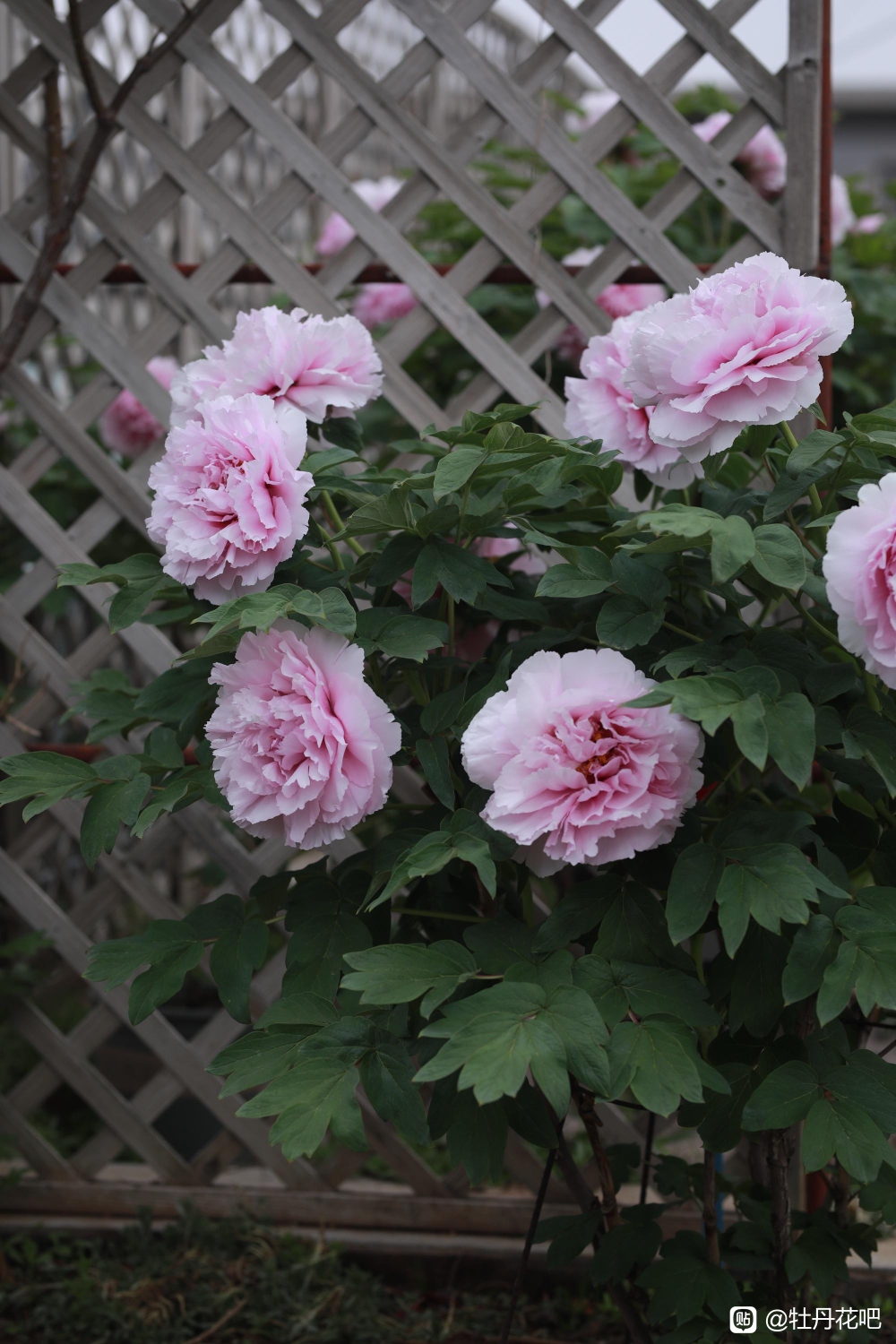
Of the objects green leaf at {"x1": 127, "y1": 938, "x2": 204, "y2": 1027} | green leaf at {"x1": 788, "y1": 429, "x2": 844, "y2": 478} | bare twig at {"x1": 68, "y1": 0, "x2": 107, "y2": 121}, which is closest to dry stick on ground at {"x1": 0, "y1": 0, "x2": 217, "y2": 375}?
bare twig at {"x1": 68, "y1": 0, "x2": 107, "y2": 121}

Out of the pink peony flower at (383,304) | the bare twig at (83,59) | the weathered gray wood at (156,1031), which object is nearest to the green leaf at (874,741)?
the weathered gray wood at (156,1031)

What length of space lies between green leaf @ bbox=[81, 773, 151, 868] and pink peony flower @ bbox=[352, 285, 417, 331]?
1.24 meters

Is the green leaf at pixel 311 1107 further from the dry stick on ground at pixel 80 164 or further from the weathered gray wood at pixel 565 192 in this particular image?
the dry stick on ground at pixel 80 164

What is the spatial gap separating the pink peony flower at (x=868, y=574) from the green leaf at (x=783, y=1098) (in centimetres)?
28

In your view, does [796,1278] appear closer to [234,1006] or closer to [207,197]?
[234,1006]

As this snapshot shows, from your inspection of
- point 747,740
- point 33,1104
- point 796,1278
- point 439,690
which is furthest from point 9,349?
point 796,1278

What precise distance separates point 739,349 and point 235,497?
382 mm

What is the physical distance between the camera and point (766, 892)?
2.41ft

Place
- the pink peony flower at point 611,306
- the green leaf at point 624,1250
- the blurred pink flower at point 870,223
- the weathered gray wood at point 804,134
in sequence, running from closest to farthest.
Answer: the green leaf at point 624,1250, the weathered gray wood at point 804,134, the pink peony flower at point 611,306, the blurred pink flower at point 870,223

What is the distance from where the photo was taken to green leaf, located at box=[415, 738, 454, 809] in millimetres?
850

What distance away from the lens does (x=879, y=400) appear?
6.67 feet

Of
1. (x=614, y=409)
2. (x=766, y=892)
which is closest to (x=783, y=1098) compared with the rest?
(x=766, y=892)

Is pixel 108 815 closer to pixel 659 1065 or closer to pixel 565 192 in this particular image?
pixel 659 1065

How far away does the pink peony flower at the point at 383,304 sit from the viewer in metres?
1.97
